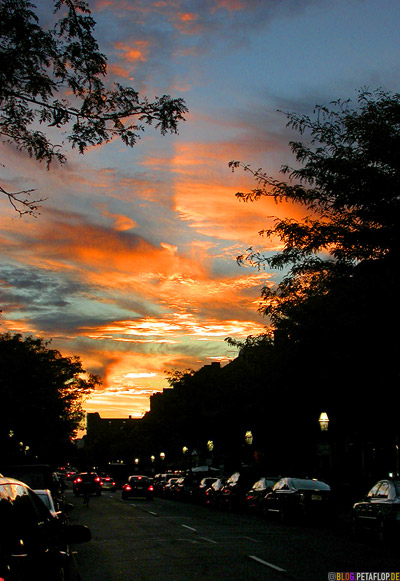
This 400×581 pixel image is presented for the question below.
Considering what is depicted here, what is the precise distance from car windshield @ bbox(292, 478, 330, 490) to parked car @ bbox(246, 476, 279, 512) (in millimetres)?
4508

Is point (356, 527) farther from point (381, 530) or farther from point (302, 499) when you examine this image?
point (302, 499)

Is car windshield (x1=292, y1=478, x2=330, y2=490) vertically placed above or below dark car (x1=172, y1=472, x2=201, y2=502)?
above

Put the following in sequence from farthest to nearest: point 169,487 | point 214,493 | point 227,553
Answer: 1. point 169,487
2. point 214,493
3. point 227,553

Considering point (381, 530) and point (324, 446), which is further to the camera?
point (324, 446)

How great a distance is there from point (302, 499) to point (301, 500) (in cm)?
6

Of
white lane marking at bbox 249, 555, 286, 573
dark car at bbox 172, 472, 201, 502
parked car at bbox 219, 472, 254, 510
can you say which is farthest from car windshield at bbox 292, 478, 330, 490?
dark car at bbox 172, 472, 201, 502

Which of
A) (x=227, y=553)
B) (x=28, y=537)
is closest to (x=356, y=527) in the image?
(x=227, y=553)

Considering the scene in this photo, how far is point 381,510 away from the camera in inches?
721

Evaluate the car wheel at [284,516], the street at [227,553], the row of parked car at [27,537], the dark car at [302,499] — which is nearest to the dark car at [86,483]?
the dark car at [302,499]

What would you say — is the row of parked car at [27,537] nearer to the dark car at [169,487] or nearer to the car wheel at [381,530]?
the car wheel at [381,530]

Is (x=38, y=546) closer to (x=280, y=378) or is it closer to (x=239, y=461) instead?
(x=280, y=378)

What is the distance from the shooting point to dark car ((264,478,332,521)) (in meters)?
25.9

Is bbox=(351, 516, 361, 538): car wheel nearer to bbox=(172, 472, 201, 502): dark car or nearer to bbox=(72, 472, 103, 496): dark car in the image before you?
bbox=(72, 472, 103, 496): dark car

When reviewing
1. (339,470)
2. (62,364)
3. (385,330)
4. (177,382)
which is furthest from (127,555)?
(62,364)
